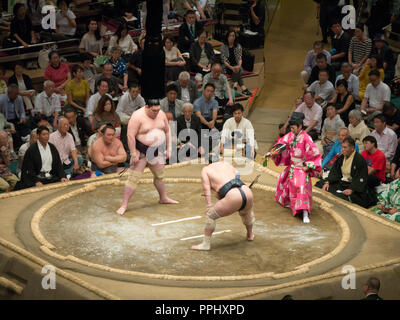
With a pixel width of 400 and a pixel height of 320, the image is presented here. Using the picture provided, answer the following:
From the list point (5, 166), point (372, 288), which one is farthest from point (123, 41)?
point (372, 288)

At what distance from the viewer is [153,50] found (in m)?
5.01

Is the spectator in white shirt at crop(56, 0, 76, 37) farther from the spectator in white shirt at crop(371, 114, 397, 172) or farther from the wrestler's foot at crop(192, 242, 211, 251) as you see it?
the wrestler's foot at crop(192, 242, 211, 251)

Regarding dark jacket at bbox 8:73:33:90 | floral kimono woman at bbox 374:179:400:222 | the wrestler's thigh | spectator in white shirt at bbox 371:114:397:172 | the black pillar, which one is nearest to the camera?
the wrestler's thigh

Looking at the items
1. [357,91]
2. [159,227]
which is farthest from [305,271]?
[357,91]

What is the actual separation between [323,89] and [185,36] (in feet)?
5.45

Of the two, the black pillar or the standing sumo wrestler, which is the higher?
the black pillar

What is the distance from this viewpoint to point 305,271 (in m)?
4.22

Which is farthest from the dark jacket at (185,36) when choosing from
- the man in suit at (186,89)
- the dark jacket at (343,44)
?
the dark jacket at (343,44)

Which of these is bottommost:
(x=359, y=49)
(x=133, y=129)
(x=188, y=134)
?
(x=188, y=134)

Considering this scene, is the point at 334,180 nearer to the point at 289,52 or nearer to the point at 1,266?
the point at 1,266

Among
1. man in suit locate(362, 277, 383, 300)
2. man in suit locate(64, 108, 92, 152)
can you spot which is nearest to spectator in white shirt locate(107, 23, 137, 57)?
man in suit locate(64, 108, 92, 152)

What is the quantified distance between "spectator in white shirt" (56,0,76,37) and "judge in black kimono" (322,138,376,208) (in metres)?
3.45

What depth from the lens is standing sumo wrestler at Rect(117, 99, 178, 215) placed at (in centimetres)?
502

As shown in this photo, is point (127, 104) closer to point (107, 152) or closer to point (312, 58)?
point (107, 152)
